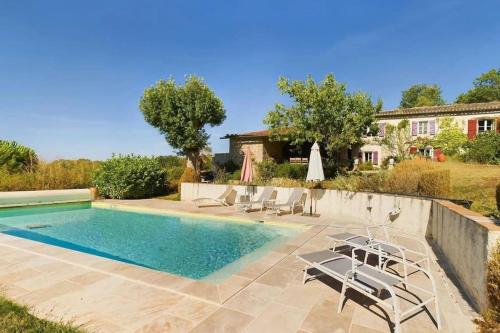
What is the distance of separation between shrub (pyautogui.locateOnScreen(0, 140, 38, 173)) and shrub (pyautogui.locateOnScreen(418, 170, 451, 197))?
873 inches

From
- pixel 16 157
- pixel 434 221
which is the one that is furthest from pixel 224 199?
pixel 16 157

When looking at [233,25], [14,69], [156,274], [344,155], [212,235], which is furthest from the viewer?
[344,155]

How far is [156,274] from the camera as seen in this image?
494 centimetres

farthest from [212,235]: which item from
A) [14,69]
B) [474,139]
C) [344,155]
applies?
[474,139]

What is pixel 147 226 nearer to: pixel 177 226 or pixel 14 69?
pixel 177 226

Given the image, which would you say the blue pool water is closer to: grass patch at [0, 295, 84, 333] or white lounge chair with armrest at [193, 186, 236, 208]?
white lounge chair with armrest at [193, 186, 236, 208]

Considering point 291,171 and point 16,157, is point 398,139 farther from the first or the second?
point 16,157

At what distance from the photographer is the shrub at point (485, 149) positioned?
823 inches

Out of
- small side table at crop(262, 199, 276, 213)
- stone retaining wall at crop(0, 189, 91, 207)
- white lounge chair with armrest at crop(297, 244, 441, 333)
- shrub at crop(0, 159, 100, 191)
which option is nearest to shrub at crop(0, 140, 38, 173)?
shrub at crop(0, 159, 100, 191)

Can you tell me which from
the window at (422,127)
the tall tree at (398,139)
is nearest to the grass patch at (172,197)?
the tall tree at (398,139)

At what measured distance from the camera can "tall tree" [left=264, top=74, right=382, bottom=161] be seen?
1688 cm

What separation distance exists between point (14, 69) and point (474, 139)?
113ft

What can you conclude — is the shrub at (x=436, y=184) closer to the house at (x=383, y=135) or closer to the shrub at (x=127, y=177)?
the shrub at (x=127, y=177)

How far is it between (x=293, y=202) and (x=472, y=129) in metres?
24.5
